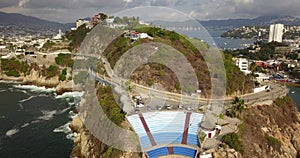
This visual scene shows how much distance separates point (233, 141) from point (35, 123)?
1947 cm

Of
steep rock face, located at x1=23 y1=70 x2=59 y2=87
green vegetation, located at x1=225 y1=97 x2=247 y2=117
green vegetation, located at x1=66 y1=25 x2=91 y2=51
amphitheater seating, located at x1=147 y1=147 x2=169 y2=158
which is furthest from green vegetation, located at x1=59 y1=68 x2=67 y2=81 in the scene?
amphitheater seating, located at x1=147 y1=147 x2=169 y2=158

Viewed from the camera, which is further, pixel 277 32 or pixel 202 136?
pixel 277 32

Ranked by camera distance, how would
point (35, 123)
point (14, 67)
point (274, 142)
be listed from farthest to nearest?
point (14, 67), point (35, 123), point (274, 142)

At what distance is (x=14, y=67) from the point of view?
49469mm

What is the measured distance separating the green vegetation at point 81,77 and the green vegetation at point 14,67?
1281 centimetres

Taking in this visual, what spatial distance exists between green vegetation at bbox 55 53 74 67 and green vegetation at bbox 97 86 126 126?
2169cm

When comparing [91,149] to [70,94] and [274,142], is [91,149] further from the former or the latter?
[70,94]

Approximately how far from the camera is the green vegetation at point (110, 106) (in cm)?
1891

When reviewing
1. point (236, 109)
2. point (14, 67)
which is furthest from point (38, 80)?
point (236, 109)

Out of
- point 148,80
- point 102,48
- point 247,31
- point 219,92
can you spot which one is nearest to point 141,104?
point 148,80

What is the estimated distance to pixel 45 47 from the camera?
58.0m

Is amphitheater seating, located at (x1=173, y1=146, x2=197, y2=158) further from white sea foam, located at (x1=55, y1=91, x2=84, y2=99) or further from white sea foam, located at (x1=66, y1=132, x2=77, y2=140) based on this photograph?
white sea foam, located at (x1=55, y1=91, x2=84, y2=99)

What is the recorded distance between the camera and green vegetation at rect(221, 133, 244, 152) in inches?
647

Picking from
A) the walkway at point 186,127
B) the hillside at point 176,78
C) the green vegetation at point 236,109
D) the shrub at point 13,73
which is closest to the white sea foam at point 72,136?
the hillside at point 176,78
